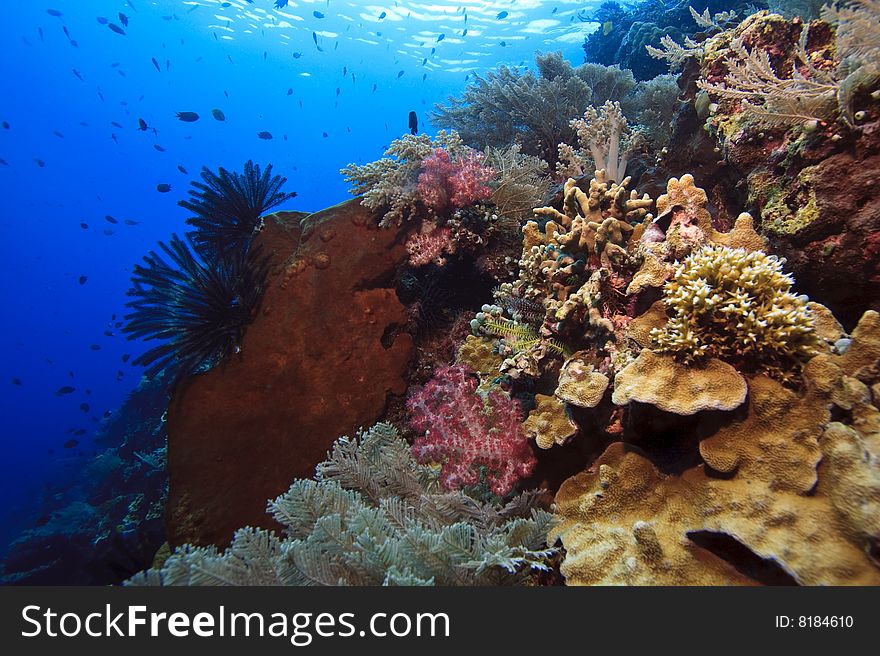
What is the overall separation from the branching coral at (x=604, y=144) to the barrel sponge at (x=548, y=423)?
2995mm

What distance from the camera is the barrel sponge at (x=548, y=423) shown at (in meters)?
3.14

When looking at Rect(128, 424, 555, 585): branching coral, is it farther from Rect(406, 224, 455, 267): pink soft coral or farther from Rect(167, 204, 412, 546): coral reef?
Rect(406, 224, 455, 267): pink soft coral

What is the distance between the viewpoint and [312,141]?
379 feet

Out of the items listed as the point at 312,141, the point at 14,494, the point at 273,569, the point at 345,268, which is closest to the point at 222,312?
the point at 345,268

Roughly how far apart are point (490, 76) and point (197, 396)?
24.7 ft

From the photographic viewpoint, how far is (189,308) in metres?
4.60

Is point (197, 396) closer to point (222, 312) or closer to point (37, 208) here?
point (222, 312)

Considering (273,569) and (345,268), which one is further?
(345,268)

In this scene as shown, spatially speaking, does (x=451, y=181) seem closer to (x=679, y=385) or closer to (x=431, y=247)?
(x=431, y=247)

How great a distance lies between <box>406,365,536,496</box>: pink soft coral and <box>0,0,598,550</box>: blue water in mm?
16991

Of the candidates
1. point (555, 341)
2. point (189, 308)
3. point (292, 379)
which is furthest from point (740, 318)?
point (189, 308)

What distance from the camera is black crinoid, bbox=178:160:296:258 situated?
5.28 m

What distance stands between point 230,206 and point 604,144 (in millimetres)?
5049

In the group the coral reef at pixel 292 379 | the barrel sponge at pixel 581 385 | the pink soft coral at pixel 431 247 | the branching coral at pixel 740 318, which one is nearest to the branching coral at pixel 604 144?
the pink soft coral at pixel 431 247
